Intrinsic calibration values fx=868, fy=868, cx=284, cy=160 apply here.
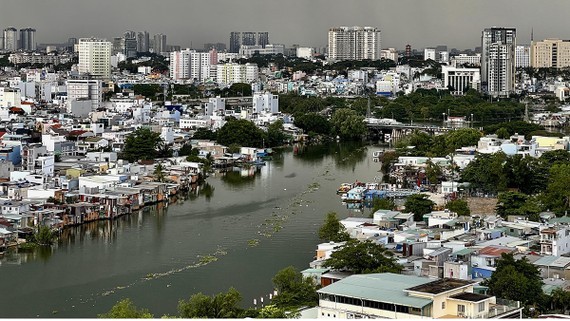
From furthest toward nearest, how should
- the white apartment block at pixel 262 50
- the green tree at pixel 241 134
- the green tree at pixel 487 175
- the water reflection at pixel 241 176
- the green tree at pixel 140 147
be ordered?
the white apartment block at pixel 262 50 → the green tree at pixel 241 134 → the green tree at pixel 140 147 → the water reflection at pixel 241 176 → the green tree at pixel 487 175

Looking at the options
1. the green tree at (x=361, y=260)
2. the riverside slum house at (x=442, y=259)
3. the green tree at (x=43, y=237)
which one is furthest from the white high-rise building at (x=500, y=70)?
the green tree at (x=361, y=260)

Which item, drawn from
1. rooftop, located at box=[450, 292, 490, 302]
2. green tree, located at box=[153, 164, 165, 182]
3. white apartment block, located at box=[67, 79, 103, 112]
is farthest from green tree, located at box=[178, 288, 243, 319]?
white apartment block, located at box=[67, 79, 103, 112]

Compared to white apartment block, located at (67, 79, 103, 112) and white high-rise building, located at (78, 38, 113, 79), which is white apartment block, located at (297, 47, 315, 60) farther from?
white apartment block, located at (67, 79, 103, 112)

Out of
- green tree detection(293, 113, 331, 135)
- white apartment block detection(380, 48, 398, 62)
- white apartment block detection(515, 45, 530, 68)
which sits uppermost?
white apartment block detection(380, 48, 398, 62)

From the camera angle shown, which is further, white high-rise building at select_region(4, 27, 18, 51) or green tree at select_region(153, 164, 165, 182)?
white high-rise building at select_region(4, 27, 18, 51)

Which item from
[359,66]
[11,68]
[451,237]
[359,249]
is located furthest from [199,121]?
[359,66]

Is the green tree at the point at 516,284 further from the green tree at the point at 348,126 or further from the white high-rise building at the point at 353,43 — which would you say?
the white high-rise building at the point at 353,43

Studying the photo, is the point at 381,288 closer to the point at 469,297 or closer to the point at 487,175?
the point at 469,297
